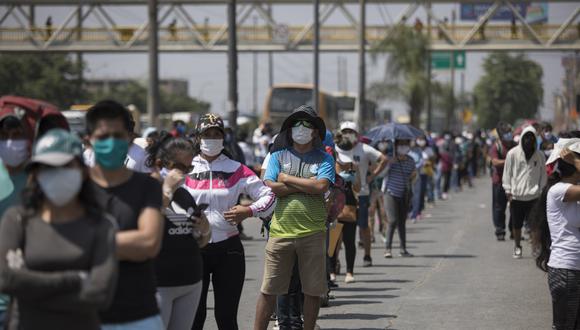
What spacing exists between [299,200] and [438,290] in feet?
14.8

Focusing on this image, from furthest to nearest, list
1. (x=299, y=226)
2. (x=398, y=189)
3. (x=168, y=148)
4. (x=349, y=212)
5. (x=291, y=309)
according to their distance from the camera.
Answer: (x=398, y=189), (x=349, y=212), (x=291, y=309), (x=299, y=226), (x=168, y=148)

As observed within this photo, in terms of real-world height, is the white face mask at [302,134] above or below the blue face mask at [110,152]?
below

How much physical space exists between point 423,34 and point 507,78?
126 ft

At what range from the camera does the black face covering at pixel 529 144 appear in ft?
54.1

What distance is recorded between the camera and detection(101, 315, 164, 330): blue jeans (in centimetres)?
536

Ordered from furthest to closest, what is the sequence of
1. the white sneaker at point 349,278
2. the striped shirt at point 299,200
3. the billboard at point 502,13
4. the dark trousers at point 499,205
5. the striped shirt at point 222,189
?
1. the billboard at point 502,13
2. the dark trousers at point 499,205
3. the white sneaker at point 349,278
4. the striped shirt at point 299,200
5. the striped shirt at point 222,189

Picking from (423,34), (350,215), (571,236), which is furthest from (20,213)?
(423,34)

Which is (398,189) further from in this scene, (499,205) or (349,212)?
(499,205)

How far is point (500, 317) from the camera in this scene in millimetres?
11086

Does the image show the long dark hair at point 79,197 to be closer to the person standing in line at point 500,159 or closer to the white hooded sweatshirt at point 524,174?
the white hooded sweatshirt at point 524,174

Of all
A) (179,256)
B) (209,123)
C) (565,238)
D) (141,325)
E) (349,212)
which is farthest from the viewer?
(349,212)

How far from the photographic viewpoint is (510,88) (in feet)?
313

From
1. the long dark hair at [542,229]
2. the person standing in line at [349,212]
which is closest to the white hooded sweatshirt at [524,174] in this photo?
the person standing in line at [349,212]

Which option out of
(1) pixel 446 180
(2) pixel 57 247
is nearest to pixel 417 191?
(1) pixel 446 180
